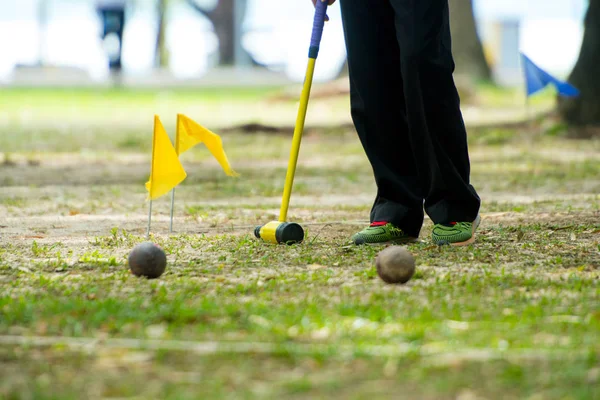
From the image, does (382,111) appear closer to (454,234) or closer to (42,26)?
(454,234)

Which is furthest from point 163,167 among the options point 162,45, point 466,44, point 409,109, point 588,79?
point 162,45

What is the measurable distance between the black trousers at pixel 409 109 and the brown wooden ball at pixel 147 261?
1.24 metres

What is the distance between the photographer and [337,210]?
596 cm

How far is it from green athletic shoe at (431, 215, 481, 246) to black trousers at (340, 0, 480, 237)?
3 centimetres

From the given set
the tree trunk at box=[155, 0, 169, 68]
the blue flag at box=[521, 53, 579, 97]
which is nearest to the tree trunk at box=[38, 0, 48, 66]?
the tree trunk at box=[155, 0, 169, 68]

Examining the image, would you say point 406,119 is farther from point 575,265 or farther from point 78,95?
point 78,95

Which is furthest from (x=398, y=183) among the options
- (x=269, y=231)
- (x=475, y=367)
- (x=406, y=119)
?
(x=475, y=367)

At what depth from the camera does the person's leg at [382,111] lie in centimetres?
424

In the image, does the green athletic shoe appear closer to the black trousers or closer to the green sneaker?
the black trousers

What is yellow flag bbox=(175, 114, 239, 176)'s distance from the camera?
4652 millimetres

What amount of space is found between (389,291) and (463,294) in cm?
25

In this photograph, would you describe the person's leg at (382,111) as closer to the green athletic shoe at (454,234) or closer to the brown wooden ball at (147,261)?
the green athletic shoe at (454,234)

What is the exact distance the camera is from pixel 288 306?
3021 mm

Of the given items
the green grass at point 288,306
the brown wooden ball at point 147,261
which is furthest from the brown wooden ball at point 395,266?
the brown wooden ball at point 147,261
